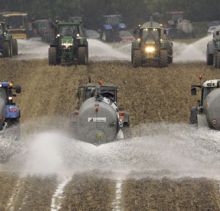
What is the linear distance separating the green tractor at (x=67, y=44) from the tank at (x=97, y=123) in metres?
19.2

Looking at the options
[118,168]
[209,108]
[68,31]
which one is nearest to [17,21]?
[68,31]

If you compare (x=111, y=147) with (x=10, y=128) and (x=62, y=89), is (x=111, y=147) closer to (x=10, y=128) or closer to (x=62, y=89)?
(x=10, y=128)

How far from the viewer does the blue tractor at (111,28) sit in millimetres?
66438

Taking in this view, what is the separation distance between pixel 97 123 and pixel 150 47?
19.7m

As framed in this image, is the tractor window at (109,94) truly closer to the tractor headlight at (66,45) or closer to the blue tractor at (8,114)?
the blue tractor at (8,114)

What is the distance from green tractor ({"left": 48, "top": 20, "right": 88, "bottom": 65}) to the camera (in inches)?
1485

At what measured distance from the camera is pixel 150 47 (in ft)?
123

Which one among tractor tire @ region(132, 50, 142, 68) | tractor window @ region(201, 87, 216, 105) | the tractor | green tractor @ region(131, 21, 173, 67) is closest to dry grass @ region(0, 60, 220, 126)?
tractor tire @ region(132, 50, 142, 68)

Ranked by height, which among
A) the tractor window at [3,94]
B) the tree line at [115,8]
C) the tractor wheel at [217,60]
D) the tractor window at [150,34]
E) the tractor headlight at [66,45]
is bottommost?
the tree line at [115,8]

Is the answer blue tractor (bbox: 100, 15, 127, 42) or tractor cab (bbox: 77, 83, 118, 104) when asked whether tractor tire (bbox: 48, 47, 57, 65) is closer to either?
tractor cab (bbox: 77, 83, 118, 104)

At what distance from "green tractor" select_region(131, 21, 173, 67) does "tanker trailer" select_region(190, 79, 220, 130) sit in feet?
51.4

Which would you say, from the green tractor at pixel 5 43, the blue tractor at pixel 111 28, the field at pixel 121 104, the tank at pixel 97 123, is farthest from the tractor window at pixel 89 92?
the blue tractor at pixel 111 28

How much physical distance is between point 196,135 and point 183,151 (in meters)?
1.45

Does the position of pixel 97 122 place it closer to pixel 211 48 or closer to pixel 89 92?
pixel 89 92
